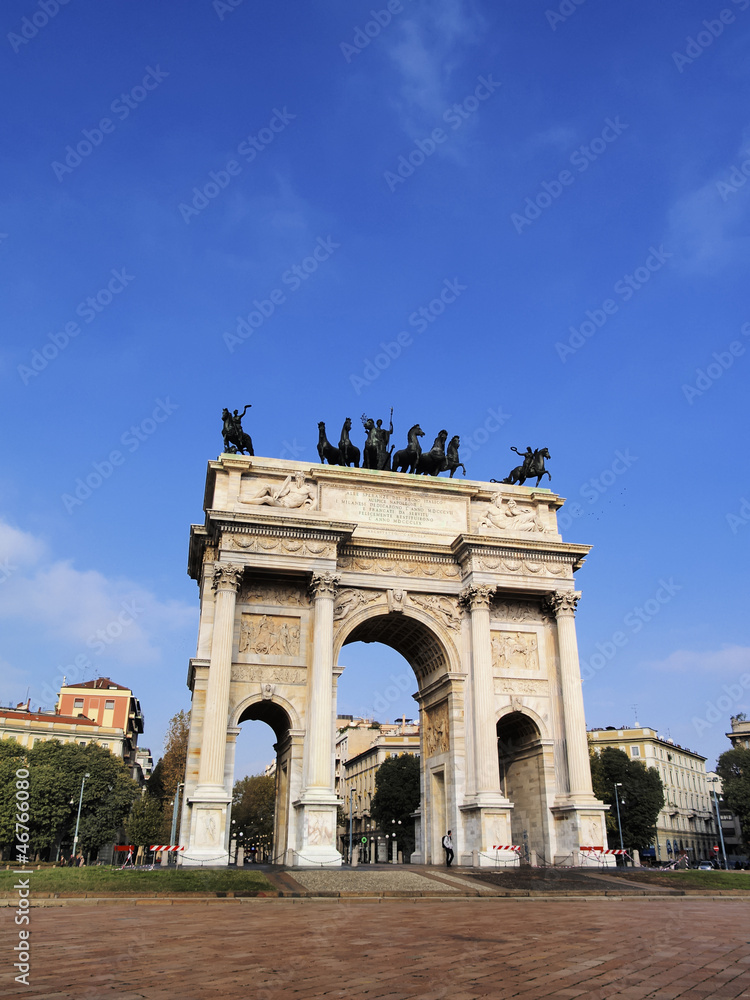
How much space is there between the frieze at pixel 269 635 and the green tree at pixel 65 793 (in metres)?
32.6

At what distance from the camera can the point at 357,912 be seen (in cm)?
1459

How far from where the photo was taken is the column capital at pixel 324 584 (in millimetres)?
30922

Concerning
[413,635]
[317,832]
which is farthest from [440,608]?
[317,832]

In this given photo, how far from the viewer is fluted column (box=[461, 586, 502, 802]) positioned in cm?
3007

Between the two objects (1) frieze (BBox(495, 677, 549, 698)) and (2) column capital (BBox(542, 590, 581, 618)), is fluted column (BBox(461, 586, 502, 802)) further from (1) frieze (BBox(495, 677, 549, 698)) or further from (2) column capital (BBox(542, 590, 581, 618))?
(2) column capital (BBox(542, 590, 581, 618))

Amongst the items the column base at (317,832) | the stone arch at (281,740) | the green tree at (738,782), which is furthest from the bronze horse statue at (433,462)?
the green tree at (738,782)

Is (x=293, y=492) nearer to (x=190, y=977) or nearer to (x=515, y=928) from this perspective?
(x=515, y=928)

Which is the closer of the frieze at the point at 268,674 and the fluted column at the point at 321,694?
the fluted column at the point at 321,694

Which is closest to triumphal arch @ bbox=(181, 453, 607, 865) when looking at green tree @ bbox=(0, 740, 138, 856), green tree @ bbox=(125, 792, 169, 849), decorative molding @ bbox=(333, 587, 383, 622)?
decorative molding @ bbox=(333, 587, 383, 622)

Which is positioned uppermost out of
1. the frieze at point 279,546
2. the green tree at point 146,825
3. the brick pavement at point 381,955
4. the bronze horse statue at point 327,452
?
the bronze horse statue at point 327,452

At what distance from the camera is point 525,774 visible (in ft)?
112

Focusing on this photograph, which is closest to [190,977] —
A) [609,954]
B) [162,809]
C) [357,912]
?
[609,954]

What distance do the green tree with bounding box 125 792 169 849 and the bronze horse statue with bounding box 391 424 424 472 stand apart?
1434 inches

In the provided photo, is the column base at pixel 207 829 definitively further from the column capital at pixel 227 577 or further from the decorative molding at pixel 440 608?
the decorative molding at pixel 440 608
